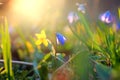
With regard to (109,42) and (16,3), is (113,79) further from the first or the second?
(16,3)

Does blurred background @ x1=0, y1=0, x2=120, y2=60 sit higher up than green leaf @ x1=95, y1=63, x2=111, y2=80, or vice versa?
blurred background @ x1=0, y1=0, x2=120, y2=60

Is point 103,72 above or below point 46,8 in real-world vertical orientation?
below

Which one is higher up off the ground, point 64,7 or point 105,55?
point 64,7

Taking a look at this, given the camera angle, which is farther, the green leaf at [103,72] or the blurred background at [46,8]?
the blurred background at [46,8]

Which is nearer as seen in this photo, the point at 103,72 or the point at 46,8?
the point at 103,72

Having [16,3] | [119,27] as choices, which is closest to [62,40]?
[119,27]

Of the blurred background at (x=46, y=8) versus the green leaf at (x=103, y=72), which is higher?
the blurred background at (x=46, y=8)

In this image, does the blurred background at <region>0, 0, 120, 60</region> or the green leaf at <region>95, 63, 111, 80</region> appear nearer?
the green leaf at <region>95, 63, 111, 80</region>

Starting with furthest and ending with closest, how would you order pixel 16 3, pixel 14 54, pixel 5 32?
pixel 16 3
pixel 14 54
pixel 5 32

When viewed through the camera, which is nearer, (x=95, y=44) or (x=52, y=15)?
(x=95, y=44)

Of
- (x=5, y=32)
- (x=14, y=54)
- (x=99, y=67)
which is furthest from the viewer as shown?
(x=14, y=54)

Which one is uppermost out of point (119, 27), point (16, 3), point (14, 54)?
point (16, 3)
